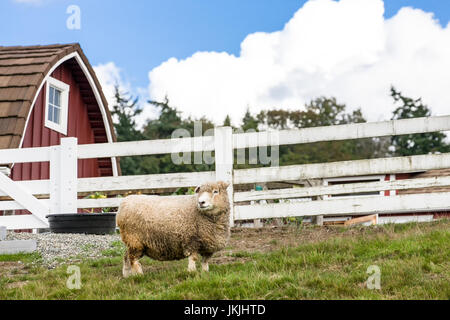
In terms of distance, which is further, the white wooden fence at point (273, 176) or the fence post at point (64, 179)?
the fence post at point (64, 179)

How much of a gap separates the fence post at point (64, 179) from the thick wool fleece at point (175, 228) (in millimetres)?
4039

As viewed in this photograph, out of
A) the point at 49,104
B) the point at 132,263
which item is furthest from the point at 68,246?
the point at 49,104

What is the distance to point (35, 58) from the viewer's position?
13.0 meters

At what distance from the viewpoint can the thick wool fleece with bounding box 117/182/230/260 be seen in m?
4.87

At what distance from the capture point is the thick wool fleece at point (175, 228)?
4.87 metres

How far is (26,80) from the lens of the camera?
12.1 metres

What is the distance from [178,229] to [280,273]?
99cm

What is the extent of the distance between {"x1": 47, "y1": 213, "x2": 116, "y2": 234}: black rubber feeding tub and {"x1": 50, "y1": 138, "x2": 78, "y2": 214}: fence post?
1.44 ft

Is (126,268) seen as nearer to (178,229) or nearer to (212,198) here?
(178,229)

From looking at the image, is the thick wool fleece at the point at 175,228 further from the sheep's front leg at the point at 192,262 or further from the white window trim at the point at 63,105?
the white window trim at the point at 63,105

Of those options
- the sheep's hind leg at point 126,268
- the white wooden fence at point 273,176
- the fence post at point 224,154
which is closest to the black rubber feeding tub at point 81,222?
the white wooden fence at point 273,176

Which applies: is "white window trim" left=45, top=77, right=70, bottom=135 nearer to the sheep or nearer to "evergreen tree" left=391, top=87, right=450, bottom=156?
the sheep
